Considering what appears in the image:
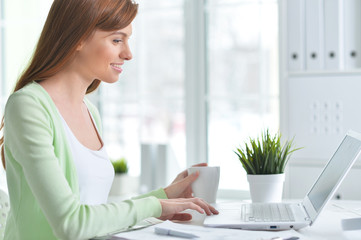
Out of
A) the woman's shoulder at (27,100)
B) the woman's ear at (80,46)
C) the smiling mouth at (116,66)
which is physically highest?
the woman's ear at (80,46)

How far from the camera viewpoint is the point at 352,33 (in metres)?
2.06

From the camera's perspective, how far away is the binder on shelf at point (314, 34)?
6.86 feet

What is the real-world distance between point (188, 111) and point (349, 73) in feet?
2.91

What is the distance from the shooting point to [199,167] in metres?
1.63

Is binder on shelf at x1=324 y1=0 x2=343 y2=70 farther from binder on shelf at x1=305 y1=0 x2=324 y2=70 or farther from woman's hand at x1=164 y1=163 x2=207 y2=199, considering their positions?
woman's hand at x1=164 y1=163 x2=207 y2=199

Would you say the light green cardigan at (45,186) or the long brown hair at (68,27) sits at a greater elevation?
the long brown hair at (68,27)

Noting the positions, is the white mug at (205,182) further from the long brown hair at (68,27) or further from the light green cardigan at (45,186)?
the long brown hair at (68,27)

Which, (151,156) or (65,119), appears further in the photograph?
(151,156)

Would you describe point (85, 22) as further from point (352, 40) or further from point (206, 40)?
point (206, 40)

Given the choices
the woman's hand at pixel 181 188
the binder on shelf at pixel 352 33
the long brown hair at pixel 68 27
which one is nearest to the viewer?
the long brown hair at pixel 68 27

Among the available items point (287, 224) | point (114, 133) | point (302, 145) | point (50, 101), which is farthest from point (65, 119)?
point (114, 133)

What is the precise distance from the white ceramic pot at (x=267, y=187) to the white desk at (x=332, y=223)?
0.53ft

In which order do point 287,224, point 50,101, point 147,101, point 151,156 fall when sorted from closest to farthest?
point 287,224, point 50,101, point 151,156, point 147,101

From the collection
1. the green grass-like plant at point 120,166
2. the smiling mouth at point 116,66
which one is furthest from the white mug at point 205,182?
the green grass-like plant at point 120,166
